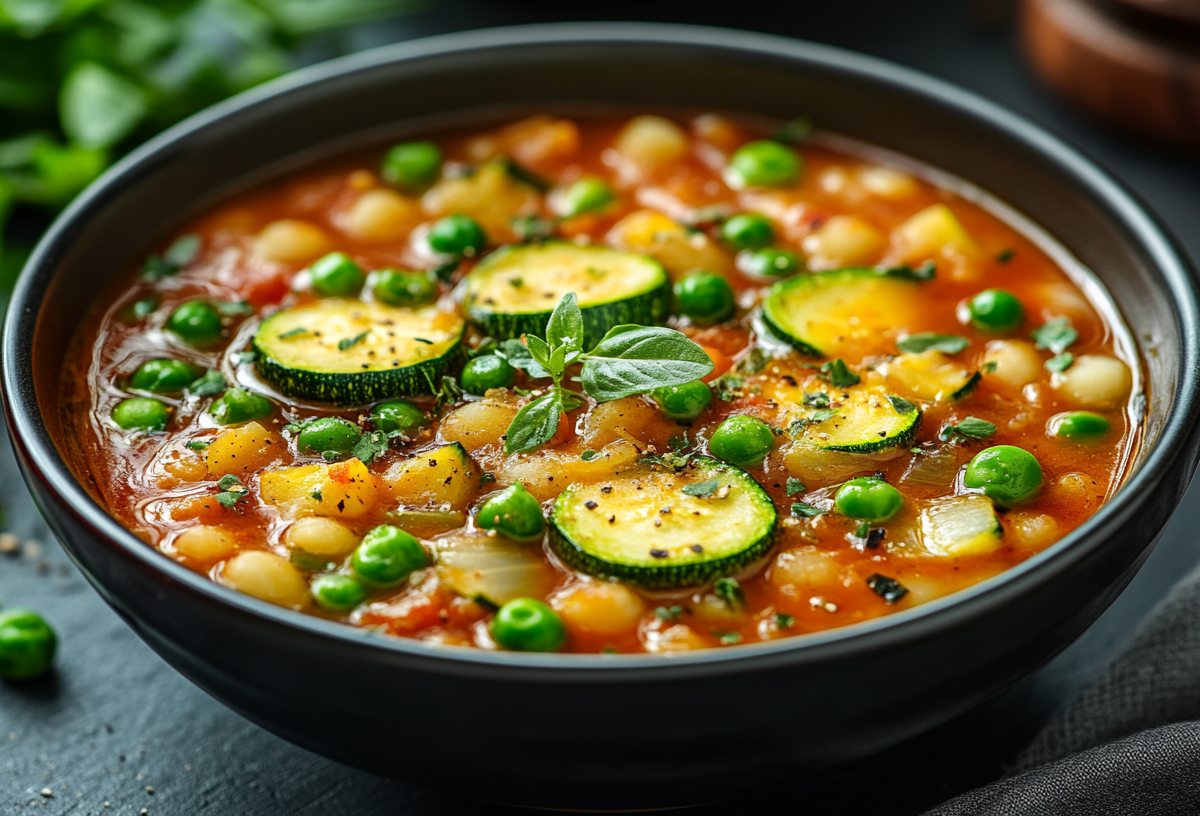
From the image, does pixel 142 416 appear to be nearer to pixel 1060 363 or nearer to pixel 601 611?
pixel 601 611

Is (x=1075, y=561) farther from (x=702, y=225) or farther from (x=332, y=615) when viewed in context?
(x=702, y=225)

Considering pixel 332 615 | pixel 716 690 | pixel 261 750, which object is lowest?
pixel 261 750

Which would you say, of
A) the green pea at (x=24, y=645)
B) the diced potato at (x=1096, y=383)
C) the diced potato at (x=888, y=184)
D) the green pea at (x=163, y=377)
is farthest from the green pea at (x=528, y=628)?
the diced potato at (x=888, y=184)

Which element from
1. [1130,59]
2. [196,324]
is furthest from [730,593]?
[1130,59]

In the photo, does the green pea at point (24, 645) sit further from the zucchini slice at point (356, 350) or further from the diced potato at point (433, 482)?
the diced potato at point (433, 482)

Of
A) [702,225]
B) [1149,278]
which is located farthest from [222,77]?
[1149,278]
